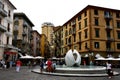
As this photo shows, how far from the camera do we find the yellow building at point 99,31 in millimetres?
45409

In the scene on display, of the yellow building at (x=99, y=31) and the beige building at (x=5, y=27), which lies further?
the yellow building at (x=99, y=31)

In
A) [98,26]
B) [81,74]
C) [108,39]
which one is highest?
[98,26]

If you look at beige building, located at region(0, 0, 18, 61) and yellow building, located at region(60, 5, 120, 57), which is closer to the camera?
beige building, located at region(0, 0, 18, 61)

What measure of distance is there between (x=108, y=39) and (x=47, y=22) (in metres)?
108

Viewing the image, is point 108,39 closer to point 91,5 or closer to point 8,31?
point 91,5

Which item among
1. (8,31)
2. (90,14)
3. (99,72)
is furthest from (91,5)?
(99,72)

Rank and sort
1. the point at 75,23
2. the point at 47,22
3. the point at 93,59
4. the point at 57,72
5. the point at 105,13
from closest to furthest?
the point at 57,72 → the point at 93,59 → the point at 105,13 → the point at 75,23 → the point at 47,22

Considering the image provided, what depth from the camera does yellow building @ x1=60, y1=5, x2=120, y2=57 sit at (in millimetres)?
45409

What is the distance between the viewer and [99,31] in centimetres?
4631

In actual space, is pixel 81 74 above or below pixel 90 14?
below

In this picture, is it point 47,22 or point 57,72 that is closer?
point 57,72

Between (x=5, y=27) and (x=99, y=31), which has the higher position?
(x=99, y=31)

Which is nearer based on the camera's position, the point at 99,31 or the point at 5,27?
the point at 5,27

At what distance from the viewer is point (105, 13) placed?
4781 centimetres
